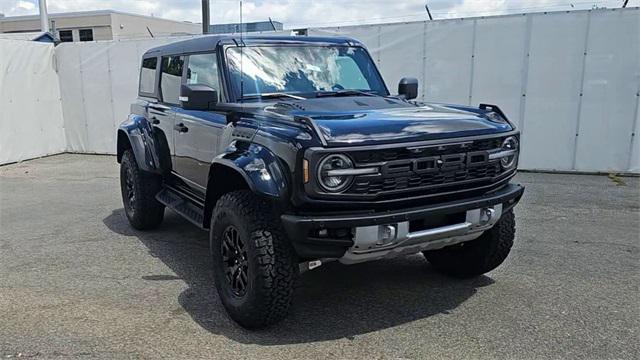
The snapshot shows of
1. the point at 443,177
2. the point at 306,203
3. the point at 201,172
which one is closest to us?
the point at 306,203

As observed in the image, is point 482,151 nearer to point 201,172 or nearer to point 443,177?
point 443,177

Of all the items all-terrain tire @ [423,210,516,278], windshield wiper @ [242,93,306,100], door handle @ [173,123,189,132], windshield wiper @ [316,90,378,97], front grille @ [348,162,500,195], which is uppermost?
windshield wiper @ [316,90,378,97]

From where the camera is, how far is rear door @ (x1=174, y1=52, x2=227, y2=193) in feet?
13.7

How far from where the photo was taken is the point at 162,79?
18.1 feet

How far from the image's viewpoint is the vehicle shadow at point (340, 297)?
3496 millimetres

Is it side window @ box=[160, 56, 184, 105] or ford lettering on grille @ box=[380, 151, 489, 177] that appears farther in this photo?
side window @ box=[160, 56, 184, 105]

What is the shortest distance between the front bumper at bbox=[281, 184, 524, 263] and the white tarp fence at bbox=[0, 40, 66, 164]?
10262 millimetres

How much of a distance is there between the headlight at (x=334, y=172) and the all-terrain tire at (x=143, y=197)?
125 inches

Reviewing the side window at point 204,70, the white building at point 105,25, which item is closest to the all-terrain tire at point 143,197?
the side window at point 204,70

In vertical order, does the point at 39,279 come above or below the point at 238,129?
below

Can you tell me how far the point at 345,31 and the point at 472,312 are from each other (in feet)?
24.7

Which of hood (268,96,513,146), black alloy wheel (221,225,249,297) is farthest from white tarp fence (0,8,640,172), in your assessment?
black alloy wheel (221,225,249,297)

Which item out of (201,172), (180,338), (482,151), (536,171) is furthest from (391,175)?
(536,171)

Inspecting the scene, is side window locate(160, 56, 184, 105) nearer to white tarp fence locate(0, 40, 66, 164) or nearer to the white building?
white tarp fence locate(0, 40, 66, 164)
